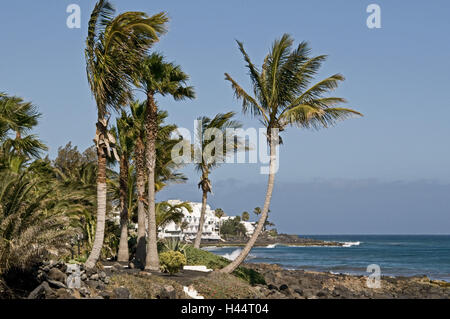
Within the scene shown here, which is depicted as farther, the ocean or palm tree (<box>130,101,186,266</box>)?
the ocean

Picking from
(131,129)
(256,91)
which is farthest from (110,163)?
(256,91)

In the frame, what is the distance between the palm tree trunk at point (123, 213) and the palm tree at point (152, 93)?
571 cm

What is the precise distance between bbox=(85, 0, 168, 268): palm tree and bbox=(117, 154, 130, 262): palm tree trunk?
8.32 metres

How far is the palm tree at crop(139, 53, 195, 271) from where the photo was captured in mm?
21047

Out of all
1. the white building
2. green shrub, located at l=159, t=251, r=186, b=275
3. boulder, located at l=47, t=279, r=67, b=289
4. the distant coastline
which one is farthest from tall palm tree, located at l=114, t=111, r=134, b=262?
the distant coastline

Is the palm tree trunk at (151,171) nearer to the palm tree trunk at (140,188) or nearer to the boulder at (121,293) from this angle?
the palm tree trunk at (140,188)

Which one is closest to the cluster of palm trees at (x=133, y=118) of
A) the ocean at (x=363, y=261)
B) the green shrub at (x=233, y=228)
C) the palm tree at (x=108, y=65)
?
the palm tree at (x=108, y=65)

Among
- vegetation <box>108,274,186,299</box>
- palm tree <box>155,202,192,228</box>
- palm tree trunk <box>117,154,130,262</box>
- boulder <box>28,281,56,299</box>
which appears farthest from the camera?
palm tree <box>155,202,192,228</box>

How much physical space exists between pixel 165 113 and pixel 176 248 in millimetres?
6700

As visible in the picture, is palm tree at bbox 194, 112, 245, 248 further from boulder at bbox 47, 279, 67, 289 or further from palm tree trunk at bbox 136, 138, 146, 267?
boulder at bbox 47, 279, 67, 289

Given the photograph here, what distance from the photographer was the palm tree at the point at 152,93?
21047 millimetres

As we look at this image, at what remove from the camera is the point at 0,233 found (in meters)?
13.3

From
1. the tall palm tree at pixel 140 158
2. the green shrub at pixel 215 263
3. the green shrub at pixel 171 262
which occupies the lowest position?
the green shrub at pixel 215 263
